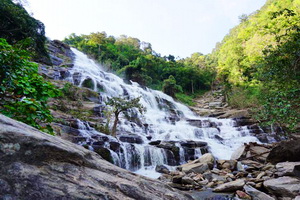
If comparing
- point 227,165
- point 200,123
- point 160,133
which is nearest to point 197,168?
point 227,165

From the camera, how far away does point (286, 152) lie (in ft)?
23.1

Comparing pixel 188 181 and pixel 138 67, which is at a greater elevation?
pixel 138 67

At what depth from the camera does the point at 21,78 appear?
2.46 metres

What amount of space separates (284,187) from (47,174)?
18.3 feet

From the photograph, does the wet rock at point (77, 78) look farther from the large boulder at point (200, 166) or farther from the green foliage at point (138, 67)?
the large boulder at point (200, 166)

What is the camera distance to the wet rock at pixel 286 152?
6748 mm

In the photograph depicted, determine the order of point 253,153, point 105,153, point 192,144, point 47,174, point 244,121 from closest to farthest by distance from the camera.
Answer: point 47,174 < point 105,153 < point 253,153 < point 192,144 < point 244,121

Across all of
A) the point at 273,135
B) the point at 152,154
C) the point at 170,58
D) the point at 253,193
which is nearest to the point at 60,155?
the point at 253,193

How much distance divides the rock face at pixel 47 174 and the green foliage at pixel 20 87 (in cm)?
90

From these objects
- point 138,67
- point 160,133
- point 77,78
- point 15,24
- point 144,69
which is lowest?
point 160,133

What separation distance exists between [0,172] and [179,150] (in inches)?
373

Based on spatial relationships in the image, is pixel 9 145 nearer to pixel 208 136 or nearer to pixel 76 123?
pixel 76 123

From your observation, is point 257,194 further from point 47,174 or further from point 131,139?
point 131,139

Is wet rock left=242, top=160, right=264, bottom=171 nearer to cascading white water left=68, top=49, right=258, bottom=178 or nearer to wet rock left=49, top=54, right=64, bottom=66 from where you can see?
cascading white water left=68, top=49, right=258, bottom=178
